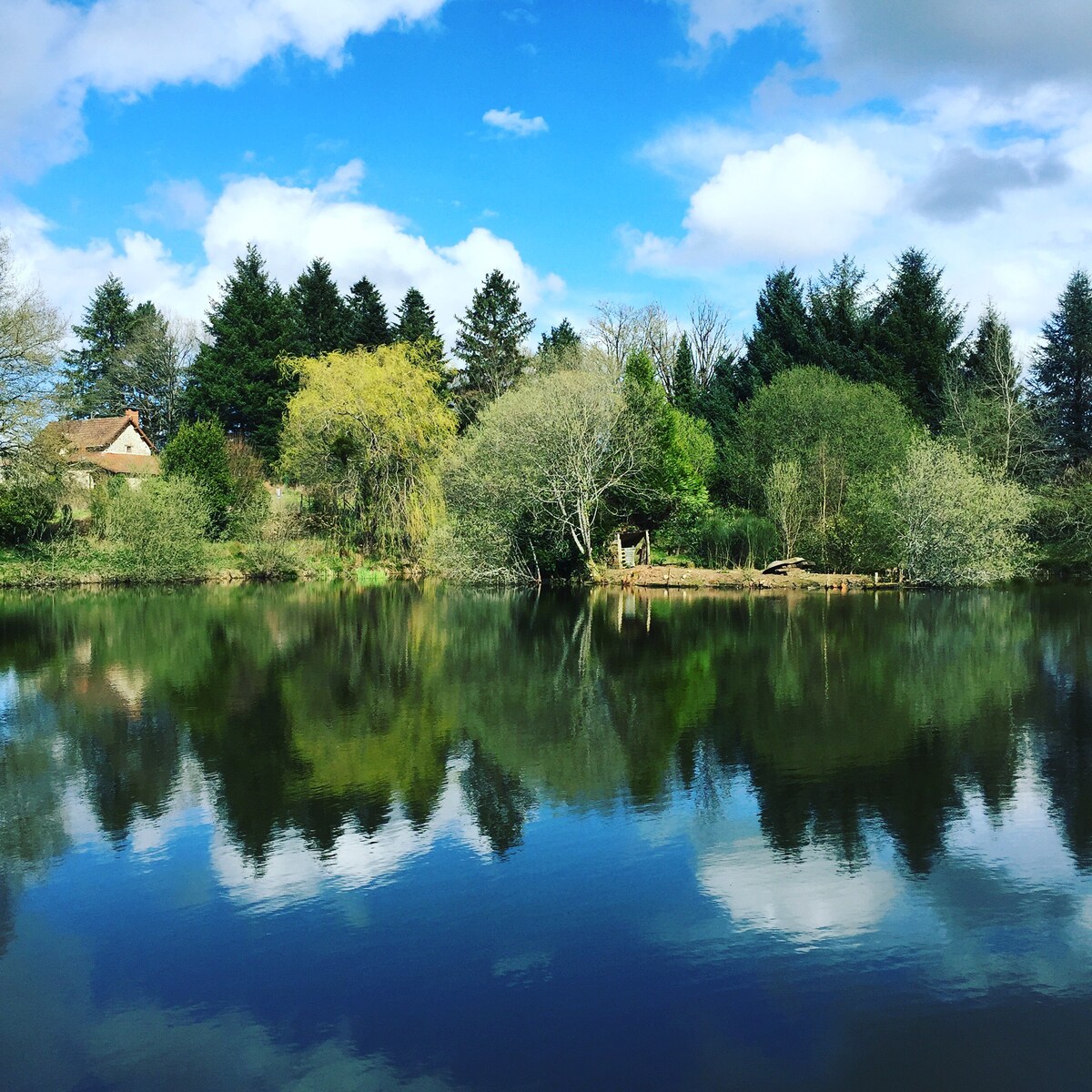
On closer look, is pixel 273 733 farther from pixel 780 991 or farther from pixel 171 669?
pixel 780 991

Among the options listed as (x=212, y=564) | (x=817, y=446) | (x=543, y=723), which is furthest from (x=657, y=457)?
(x=543, y=723)

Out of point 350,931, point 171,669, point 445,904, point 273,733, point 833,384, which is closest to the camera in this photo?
point 350,931

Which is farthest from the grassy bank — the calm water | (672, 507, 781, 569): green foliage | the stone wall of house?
the calm water

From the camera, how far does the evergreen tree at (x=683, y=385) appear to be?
5600 cm

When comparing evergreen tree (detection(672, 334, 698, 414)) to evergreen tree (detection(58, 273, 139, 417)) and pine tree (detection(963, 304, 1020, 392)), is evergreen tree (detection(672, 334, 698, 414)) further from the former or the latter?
evergreen tree (detection(58, 273, 139, 417))

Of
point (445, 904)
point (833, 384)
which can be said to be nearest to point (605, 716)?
point (445, 904)

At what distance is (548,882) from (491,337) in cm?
5567

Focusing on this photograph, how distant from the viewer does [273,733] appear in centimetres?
1300

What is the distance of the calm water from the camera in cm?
554

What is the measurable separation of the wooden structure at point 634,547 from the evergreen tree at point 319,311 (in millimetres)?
28540

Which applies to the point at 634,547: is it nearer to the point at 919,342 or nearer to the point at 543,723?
the point at 919,342

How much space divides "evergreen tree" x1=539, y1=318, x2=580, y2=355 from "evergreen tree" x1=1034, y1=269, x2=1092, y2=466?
26.4 meters

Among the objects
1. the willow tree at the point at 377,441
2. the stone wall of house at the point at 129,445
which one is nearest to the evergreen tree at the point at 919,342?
the willow tree at the point at 377,441

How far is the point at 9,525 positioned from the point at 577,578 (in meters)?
24.3
